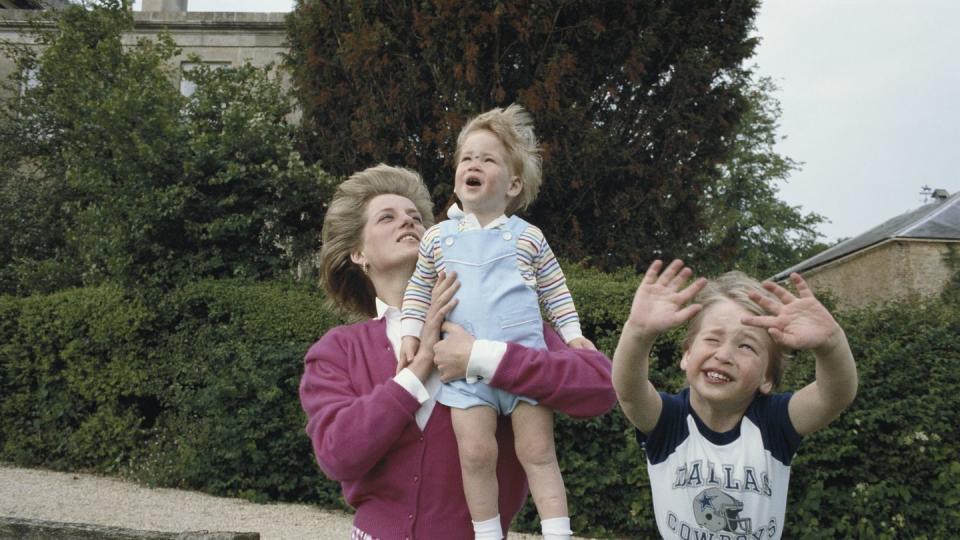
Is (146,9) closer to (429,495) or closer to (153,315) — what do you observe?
(153,315)

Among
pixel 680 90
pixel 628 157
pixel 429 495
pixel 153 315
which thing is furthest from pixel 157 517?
pixel 680 90

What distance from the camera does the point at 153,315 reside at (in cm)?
927

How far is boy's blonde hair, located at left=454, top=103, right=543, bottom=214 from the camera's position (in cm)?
273

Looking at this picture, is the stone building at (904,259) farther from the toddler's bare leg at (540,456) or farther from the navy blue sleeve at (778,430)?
the toddler's bare leg at (540,456)

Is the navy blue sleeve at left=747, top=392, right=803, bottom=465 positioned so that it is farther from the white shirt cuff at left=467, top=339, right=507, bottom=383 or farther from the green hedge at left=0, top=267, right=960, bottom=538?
the green hedge at left=0, top=267, right=960, bottom=538

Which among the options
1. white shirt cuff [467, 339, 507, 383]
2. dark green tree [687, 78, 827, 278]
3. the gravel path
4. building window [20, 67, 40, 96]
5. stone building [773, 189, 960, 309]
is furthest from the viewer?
dark green tree [687, 78, 827, 278]

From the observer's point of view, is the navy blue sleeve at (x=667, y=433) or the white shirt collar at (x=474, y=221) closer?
the navy blue sleeve at (x=667, y=433)

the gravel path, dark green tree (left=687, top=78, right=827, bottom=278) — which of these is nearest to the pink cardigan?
the gravel path

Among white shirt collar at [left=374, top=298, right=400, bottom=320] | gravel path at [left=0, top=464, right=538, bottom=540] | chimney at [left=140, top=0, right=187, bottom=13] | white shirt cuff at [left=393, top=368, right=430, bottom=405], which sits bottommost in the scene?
gravel path at [left=0, top=464, right=538, bottom=540]

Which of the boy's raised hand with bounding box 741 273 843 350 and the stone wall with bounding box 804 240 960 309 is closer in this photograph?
the boy's raised hand with bounding box 741 273 843 350

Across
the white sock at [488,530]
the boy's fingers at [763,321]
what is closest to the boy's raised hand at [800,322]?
the boy's fingers at [763,321]

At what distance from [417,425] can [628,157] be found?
890 centimetres

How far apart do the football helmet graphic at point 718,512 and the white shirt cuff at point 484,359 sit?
66 cm

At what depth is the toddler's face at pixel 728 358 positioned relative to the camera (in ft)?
6.79
